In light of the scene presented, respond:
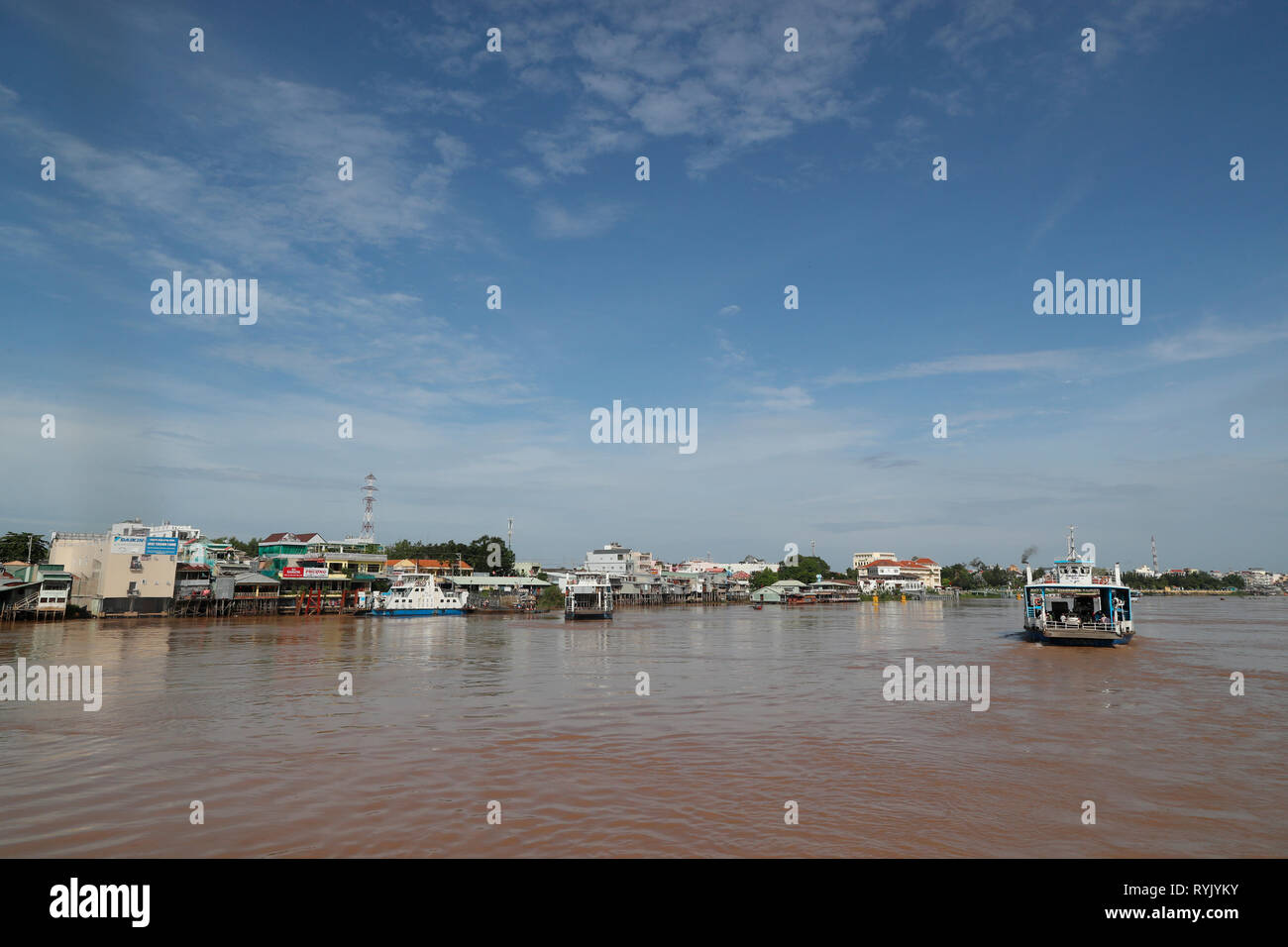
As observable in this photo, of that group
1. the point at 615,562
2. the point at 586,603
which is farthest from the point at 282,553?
the point at 615,562

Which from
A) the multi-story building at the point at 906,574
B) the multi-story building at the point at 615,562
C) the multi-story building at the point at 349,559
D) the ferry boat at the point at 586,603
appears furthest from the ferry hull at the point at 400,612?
the multi-story building at the point at 906,574

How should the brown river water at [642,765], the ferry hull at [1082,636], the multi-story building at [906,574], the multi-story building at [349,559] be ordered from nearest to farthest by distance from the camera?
the brown river water at [642,765], the ferry hull at [1082,636], the multi-story building at [349,559], the multi-story building at [906,574]

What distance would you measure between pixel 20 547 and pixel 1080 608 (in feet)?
271

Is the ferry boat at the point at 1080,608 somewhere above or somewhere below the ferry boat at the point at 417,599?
above

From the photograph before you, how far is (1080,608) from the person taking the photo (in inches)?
1283

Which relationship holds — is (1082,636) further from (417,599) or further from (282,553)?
(282,553)

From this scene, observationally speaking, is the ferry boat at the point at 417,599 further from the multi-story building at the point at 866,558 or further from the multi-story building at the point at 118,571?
the multi-story building at the point at 866,558

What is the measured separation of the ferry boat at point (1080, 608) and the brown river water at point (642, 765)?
6.47 metres

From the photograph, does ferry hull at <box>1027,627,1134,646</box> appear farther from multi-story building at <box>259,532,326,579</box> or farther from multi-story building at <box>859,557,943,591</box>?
multi-story building at <box>859,557,943,591</box>

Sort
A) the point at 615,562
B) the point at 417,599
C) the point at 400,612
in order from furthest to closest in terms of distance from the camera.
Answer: the point at 615,562 → the point at 417,599 → the point at 400,612

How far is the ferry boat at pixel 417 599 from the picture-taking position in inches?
2502

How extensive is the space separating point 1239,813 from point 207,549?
253 ft

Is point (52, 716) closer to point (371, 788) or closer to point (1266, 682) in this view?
point (371, 788)
